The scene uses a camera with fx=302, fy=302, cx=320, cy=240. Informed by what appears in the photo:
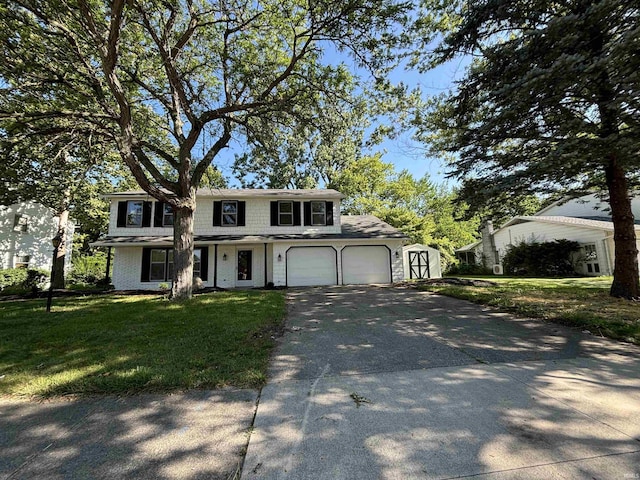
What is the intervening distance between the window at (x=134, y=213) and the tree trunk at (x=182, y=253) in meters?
7.03

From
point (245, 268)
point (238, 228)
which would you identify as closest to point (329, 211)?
point (238, 228)

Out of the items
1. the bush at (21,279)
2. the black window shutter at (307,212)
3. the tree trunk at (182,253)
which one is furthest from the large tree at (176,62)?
the bush at (21,279)

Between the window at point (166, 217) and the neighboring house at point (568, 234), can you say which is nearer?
the window at point (166, 217)

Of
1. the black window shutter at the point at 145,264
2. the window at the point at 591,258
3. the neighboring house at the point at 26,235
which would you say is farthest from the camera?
the neighboring house at the point at 26,235

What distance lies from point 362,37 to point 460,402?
30.2 ft

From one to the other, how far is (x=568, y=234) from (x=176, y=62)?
834 inches

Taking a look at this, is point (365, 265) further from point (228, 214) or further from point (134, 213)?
point (134, 213)

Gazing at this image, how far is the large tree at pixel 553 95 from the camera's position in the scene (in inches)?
211

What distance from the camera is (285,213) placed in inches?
609

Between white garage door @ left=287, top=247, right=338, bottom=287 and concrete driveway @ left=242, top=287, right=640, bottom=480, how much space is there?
939cm

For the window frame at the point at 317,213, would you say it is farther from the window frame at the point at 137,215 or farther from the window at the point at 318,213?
the window frame at the point at 137,215

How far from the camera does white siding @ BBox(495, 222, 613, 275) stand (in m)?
15.7

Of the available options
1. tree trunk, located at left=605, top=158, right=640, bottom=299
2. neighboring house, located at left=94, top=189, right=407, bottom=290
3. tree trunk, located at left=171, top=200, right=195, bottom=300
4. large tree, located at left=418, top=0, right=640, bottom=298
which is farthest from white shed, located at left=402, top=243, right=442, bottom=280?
tree trunk, located at left=171, top=200, right=195, bottom=300

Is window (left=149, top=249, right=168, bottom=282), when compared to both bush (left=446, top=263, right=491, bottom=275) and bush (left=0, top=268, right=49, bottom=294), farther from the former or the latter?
bush (left=446, top=263, right=491, bottom=275)
